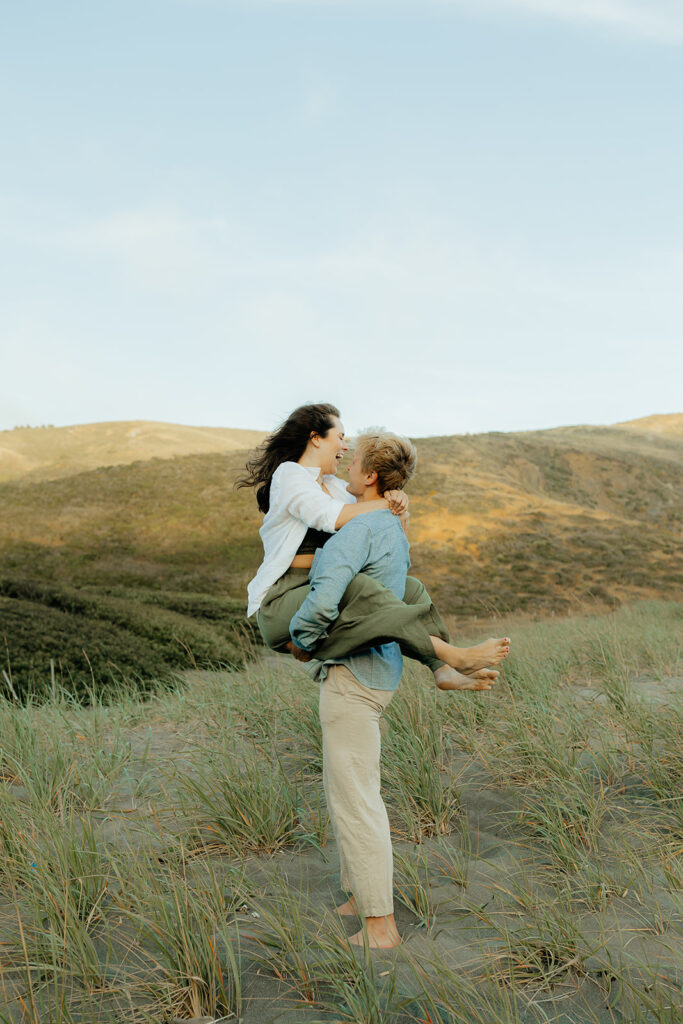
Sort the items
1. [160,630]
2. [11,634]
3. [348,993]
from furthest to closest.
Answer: [160,630] → [11,634] → [348,993]

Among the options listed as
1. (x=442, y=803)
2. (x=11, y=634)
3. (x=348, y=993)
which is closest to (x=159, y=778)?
(x=442, y=803)

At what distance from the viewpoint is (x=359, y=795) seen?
258 cm

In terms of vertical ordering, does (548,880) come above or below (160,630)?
above

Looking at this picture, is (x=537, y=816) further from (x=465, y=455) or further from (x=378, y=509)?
(x=465, y=455)

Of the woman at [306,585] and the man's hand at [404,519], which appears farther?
the man's hand at [404,519]

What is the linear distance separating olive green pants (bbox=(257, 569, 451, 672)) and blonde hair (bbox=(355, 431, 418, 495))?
391 millimetres

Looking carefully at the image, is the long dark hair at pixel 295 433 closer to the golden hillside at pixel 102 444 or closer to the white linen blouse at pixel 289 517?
the white linen blouse at pixel 289 517

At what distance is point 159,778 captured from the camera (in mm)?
4375

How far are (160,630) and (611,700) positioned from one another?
24.1ft

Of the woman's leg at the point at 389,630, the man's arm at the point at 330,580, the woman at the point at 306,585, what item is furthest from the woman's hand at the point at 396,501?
the woman's leg at the point at 389,630

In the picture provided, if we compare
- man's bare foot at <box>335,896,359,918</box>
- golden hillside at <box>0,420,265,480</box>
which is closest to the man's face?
man's bare foot at <box>335,896,359,918</box>

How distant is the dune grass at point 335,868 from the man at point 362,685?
0.64ft

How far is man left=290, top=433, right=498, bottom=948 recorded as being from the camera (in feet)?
8.25

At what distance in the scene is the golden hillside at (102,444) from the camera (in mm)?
60281
